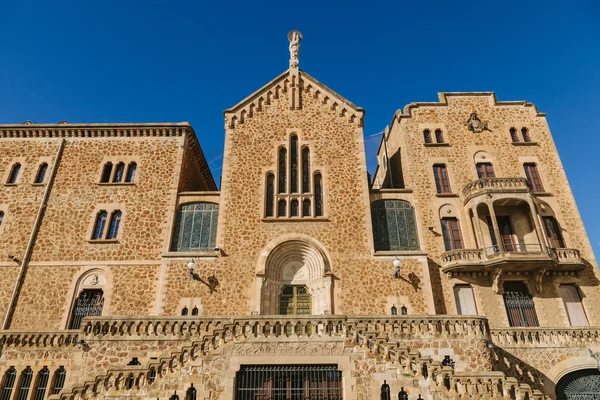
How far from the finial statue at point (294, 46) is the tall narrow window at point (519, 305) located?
17.3 m

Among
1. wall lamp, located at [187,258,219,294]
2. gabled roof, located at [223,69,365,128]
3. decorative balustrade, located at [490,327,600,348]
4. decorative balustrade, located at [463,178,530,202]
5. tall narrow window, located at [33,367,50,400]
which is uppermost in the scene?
gabled roof, located at [223,69,365,128]

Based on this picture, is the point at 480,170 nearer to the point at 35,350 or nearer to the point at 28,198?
the point at 35,350

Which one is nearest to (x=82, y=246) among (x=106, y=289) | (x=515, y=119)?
(x=106, y=289)

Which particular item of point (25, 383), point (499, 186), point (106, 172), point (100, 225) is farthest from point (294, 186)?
point (25, 383)

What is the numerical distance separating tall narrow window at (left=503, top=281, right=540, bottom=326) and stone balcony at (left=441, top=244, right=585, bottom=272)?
3.27 feet

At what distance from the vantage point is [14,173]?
2281cm

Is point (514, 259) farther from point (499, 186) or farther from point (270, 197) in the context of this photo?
point (270, 197)

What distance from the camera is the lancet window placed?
2094 centimetres

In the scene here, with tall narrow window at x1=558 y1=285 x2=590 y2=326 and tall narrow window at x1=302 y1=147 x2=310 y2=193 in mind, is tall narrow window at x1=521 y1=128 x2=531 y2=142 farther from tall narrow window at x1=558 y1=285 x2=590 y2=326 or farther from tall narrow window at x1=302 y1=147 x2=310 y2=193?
tall narrow window at x1=302 y1=147 x2=310 y2=193

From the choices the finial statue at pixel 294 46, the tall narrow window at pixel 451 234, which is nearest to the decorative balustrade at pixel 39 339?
the tall narrow window at pixel 451 234

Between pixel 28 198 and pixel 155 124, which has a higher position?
pixel 155 124

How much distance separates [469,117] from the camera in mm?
24000

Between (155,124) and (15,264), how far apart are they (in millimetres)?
10182

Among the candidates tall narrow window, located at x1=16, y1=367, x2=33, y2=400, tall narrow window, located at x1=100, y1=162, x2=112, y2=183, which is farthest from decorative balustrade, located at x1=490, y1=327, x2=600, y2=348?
tall narrow window, located at x1=100, y1=162, x2=112, y2=183
